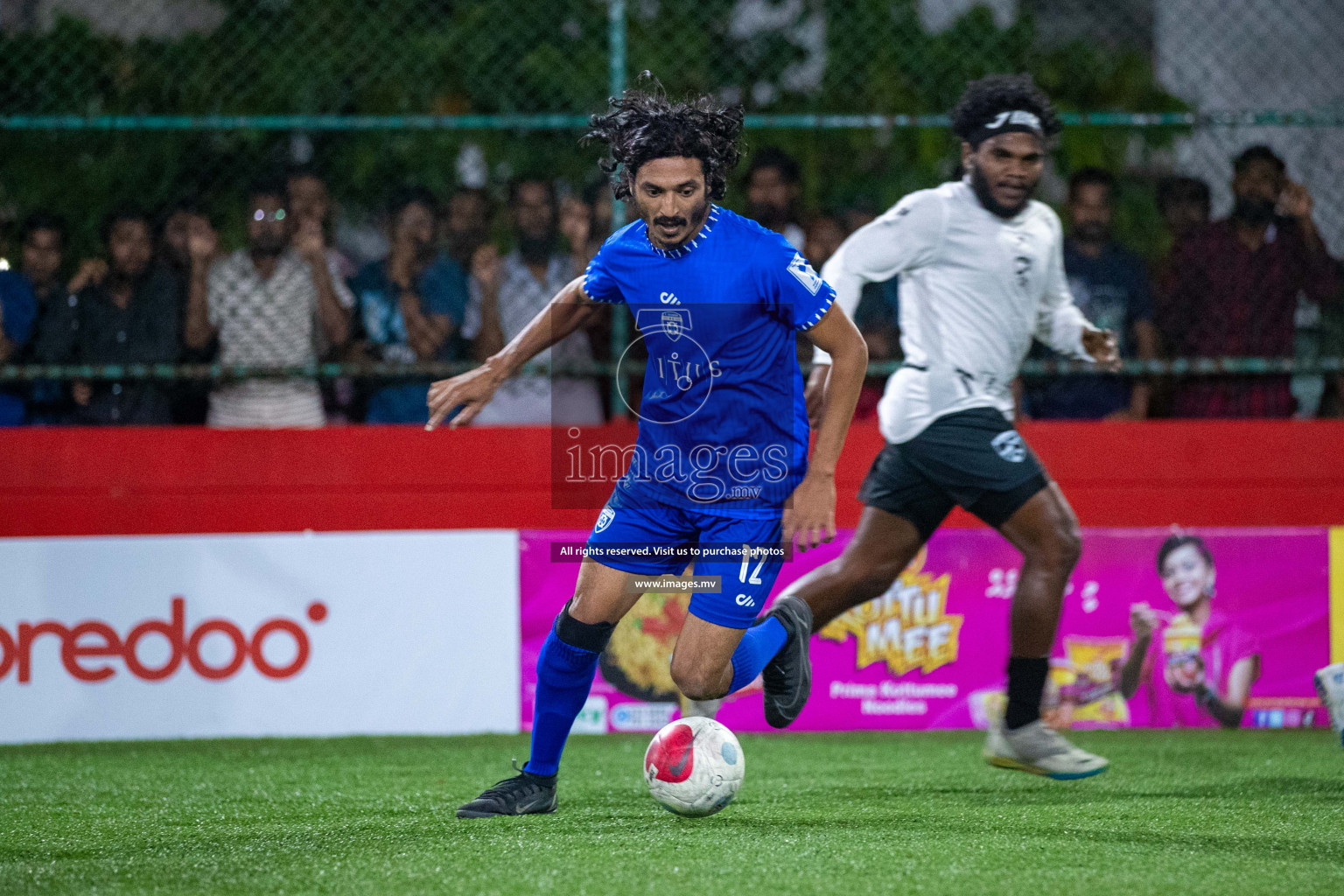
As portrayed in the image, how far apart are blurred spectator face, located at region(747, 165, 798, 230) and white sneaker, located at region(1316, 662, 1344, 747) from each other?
10.0 feet

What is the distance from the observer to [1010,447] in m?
4.69

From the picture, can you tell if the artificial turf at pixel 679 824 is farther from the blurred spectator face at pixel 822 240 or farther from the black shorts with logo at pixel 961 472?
the blurred spectator face at pixel 822 240

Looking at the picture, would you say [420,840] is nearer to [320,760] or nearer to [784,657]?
[784,657]

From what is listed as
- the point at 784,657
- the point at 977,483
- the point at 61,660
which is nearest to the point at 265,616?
the point at 61,660

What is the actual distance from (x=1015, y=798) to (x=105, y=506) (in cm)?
416

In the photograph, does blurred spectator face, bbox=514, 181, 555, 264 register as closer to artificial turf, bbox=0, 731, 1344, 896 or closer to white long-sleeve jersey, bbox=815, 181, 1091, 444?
white long-sleeve jersey, bbox=815, 181, 1091, 444

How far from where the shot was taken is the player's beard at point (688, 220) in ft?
12.5

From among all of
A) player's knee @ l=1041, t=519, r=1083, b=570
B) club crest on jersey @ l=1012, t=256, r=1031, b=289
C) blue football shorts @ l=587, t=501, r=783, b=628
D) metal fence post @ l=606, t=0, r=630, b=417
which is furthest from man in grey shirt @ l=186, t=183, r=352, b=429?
player's knee @ l=1041, t=519, r=1083, b=570

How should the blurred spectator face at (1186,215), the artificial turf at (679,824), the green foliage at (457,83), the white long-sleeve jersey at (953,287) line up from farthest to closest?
the green foliage at (457,83) < the blurred spectator face at (1186,215) < the white long-sleeve jersey at (953,287) < the artificial turf at (679,824)

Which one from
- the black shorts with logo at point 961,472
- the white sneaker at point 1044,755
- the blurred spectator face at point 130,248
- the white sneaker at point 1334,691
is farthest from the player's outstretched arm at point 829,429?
the blurred spectator face at point 130,248

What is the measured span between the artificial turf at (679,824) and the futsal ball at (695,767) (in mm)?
89

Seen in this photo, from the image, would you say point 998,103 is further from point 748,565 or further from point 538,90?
point 538,90

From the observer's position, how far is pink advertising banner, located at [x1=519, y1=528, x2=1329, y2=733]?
6.06 meters

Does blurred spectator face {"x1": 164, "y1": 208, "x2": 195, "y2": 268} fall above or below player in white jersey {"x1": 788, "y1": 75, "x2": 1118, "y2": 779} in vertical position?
above
